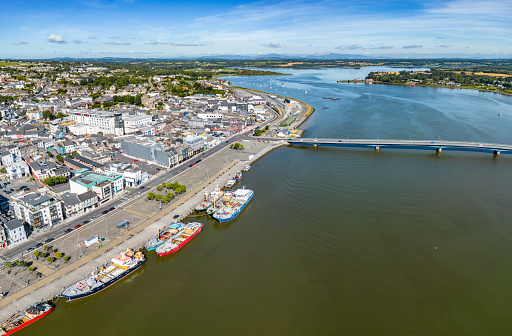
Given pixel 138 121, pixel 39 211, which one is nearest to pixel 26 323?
pixel 39 211

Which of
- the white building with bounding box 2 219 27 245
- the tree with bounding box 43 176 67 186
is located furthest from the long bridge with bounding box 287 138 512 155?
the white building with bounding box 2 219 27 245

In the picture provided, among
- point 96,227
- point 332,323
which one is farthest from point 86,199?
point 332,323

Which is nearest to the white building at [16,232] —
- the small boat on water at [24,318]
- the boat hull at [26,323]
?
the small boat on water at [24,318]

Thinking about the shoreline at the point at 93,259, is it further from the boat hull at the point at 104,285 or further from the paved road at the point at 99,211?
the paved road at the point at 99,211

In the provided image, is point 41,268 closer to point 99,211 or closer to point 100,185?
point 99,211

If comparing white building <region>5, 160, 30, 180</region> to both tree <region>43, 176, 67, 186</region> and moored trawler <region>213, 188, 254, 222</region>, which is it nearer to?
tree <region>43, 176, 67, 186</region>

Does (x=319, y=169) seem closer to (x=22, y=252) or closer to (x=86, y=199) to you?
(x=86, y=199)
